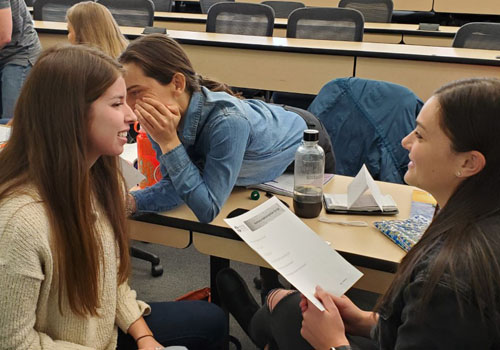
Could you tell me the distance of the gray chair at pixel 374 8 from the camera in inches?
181

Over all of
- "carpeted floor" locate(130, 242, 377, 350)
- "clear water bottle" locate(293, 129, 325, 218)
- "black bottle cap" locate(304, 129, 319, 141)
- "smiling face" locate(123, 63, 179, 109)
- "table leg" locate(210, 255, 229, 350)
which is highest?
"smiling face" locate(123, 63, 179, 109)

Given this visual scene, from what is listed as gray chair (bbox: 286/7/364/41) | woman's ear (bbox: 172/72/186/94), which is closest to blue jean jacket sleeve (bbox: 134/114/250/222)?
woman's ear (bbox: 172/72/186/94)

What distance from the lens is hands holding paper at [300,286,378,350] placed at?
1.15m

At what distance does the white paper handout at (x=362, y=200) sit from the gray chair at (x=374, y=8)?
341 cm

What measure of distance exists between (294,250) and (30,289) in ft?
2.05

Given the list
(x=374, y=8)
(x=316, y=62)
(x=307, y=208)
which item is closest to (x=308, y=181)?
(x=307, y=208)

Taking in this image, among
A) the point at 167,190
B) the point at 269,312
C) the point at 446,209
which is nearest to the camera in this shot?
the point at 446,209

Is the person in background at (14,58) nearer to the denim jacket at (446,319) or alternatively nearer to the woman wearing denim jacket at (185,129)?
the woman wearing denim jacket at (185,129)

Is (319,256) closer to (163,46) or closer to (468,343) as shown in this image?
(468,343)

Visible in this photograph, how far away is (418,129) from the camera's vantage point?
1030 mm

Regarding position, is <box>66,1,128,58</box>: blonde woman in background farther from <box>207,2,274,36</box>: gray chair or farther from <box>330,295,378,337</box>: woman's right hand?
<box>330,295,378,337</box>: woman's right hand

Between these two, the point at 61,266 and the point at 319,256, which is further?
the point at 319,256

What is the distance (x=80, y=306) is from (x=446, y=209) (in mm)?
758

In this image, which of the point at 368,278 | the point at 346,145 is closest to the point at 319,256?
the point at 368,278
